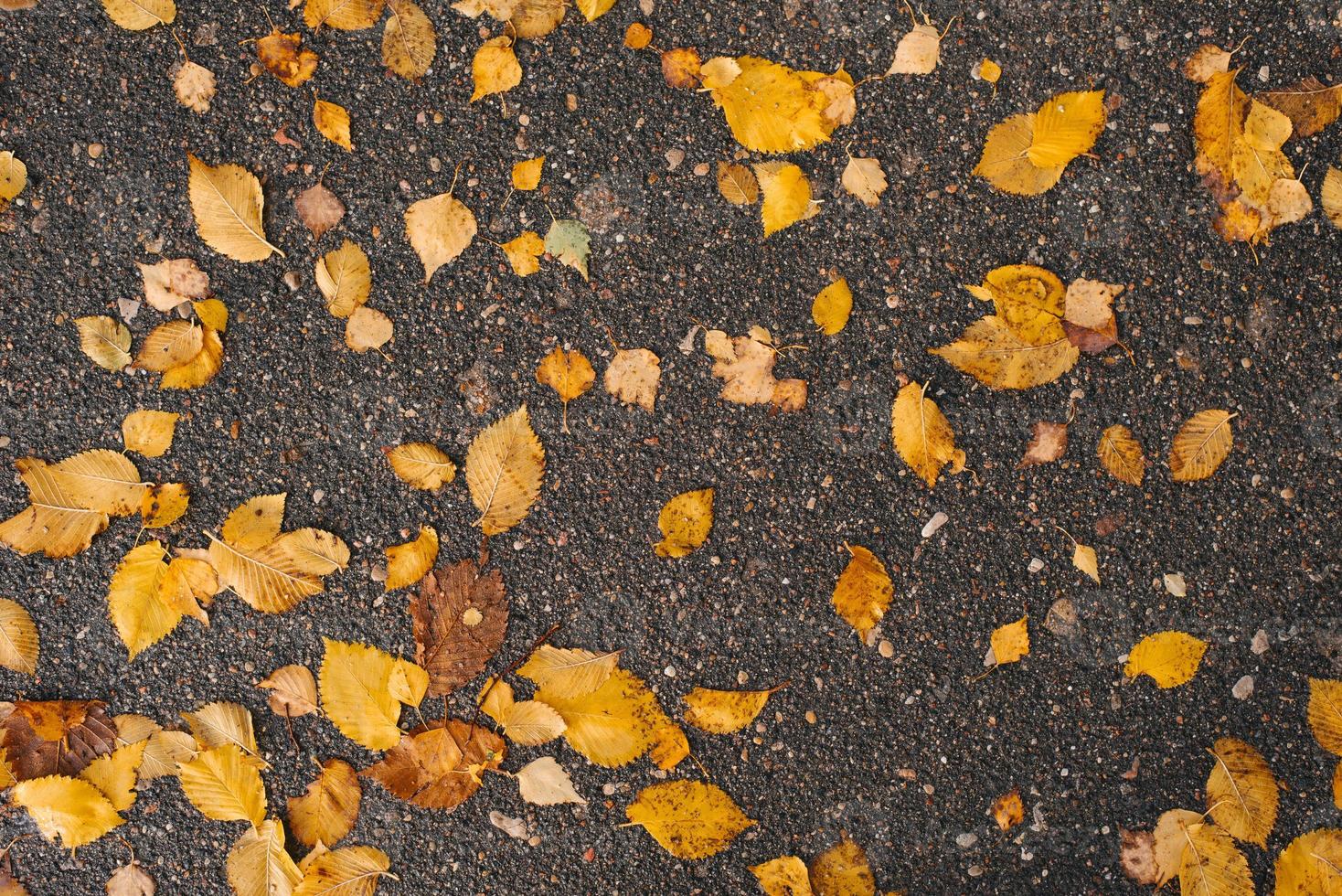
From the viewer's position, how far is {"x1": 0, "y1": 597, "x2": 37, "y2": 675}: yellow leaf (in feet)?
5.38

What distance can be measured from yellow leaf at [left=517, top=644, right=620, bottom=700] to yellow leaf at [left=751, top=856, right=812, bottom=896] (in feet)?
1.81

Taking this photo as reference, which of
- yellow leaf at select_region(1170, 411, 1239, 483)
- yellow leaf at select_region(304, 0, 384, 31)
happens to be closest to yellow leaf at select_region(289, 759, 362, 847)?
yellow leaf at select_region(304, 0, 384, 31)

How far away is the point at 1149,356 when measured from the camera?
162 cm

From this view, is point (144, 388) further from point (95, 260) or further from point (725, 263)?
point (725, 263)

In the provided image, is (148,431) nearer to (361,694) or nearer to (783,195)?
(361,694)

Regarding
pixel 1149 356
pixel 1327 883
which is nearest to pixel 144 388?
pixel 1149 356

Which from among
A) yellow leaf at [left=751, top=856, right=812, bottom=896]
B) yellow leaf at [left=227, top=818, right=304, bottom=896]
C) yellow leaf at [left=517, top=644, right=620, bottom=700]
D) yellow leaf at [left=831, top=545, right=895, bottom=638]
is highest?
yellow leaf at [left=831, top=545, right=895, bottom=638]

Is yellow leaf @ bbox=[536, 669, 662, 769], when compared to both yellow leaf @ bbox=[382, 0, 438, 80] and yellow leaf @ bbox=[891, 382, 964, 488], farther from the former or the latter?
yellow leaf @ bbox=[382, 0, 438, 80]

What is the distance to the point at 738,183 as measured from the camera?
1.62m

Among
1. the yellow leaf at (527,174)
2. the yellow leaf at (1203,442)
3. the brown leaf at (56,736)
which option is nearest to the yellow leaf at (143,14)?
the yellow leaf at (527,174)

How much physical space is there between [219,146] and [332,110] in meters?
0.26

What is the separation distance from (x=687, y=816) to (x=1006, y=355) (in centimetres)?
123

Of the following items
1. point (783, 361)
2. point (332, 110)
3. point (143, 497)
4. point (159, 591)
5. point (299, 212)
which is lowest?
point (159, 591)

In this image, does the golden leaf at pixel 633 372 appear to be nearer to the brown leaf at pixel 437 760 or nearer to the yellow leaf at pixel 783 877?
the brown leaf at pixel 437 760
